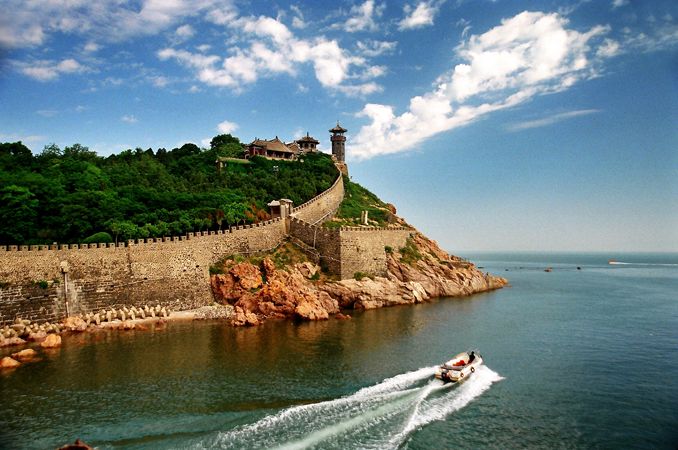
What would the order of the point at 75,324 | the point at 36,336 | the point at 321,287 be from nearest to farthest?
the point at 36,336 → the point at 75,324 → the point at 321,287

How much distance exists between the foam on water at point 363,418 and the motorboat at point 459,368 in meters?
0.48

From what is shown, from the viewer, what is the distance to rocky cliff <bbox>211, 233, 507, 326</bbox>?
3495cm

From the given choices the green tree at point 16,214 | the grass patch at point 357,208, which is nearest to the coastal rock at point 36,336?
the green tree at point 16,214

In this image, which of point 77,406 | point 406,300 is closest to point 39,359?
point 77,406

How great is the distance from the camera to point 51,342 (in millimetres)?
26297

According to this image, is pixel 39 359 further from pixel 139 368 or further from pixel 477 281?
pixel 477 281

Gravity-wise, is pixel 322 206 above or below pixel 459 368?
above

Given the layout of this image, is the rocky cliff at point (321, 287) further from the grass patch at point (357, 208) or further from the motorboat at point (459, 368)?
the motorboat at point (459, 368)

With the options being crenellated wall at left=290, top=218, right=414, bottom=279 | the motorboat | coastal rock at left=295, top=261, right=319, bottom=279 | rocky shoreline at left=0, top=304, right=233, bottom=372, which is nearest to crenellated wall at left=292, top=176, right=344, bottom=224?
crenellated wall at left=290, top=218, right=414, bottom=279

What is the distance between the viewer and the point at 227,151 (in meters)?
69.6

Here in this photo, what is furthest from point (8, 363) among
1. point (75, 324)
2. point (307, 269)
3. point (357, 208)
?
point (357, 208)

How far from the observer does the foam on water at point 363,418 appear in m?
14.6

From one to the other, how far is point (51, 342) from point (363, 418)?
21.2 meters

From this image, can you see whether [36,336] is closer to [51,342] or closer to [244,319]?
[51,342]
